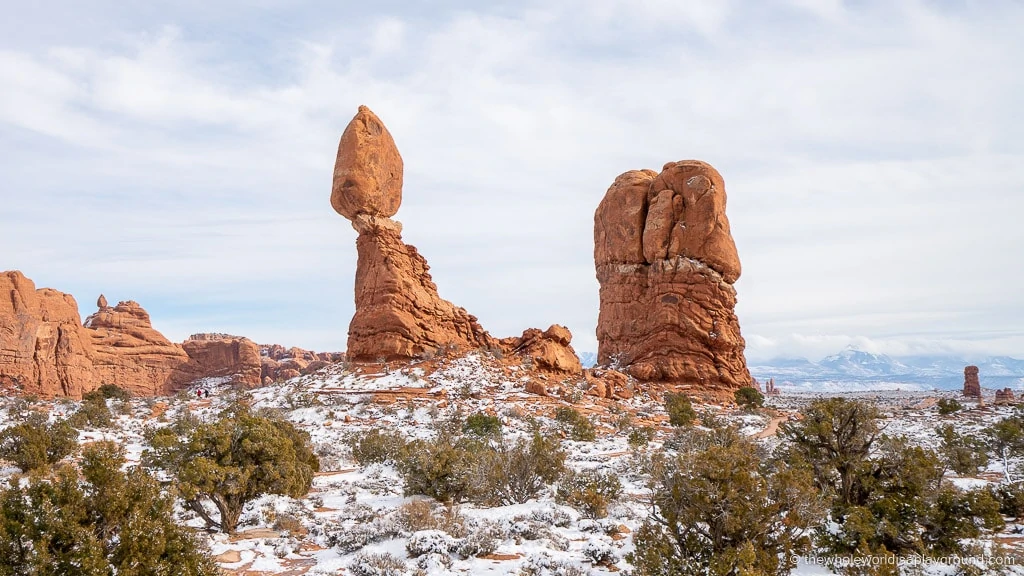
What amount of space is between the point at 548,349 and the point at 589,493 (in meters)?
27.8

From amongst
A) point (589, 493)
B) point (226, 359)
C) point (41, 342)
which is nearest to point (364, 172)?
point (589, 493)

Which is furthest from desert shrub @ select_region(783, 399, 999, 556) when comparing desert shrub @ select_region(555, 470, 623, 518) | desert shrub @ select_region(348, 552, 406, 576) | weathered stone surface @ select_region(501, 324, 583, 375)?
weathered stone surface @ select_region(501, 324, 583, 375)

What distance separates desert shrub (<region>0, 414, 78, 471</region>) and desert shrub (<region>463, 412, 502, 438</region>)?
13252 mm

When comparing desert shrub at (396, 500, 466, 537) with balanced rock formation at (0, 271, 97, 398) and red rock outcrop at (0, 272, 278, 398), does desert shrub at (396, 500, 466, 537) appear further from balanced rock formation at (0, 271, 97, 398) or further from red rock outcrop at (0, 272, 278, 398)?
red rock outcrop at (0, 272, 278, 398)

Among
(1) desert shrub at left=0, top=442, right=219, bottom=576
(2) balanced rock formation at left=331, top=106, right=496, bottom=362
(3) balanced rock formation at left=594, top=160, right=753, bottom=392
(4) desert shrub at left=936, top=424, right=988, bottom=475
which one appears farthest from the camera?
(3) balanced rock formation at left=594, top=160, right=753, bottom=392

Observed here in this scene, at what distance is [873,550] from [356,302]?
115ft

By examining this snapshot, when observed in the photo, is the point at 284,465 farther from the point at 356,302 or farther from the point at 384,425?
the point at 356,302

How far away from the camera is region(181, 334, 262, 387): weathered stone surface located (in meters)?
74.1

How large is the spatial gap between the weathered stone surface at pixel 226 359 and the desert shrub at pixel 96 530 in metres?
70.9

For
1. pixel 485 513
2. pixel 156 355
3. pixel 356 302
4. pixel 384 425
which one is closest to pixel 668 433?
pixel 384 425

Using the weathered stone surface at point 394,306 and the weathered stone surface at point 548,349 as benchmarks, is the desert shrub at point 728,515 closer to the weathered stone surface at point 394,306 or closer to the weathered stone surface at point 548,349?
the weathered stone surface at point 394,306

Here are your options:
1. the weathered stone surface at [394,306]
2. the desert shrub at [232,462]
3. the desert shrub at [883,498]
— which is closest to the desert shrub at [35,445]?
the desert shrub at [232,462]

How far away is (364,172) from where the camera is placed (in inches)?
1534

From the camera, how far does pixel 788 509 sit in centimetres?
769
